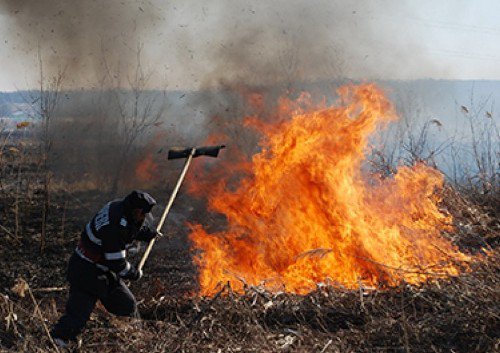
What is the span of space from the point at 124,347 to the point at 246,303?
1.45 meters

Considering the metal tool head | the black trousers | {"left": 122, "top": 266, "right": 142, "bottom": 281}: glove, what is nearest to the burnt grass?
the black trousers

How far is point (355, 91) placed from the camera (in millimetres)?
8078

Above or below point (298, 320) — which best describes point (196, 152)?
above

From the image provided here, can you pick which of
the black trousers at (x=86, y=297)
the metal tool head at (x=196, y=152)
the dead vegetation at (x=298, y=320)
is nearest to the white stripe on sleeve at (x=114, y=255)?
the black trousers at (x=86, y=297)

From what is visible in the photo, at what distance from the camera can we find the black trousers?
4988mm

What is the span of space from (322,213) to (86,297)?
11.7 ft

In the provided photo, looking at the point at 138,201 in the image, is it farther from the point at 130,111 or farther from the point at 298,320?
the point at 130,111

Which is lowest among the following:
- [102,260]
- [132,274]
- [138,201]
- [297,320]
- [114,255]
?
[297,320]

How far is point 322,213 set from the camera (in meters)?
7.38

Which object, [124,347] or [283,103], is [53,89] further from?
[124,347]

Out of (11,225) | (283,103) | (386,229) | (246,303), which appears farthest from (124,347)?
(11,225)

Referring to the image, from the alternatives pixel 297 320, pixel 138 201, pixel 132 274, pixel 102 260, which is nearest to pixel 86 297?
pixel 102 260

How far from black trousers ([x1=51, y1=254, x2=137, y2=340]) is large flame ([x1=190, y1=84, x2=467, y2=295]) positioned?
5.50ft

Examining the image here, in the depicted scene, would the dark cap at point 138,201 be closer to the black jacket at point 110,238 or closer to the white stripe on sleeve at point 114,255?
the black jacket at point 110,238
